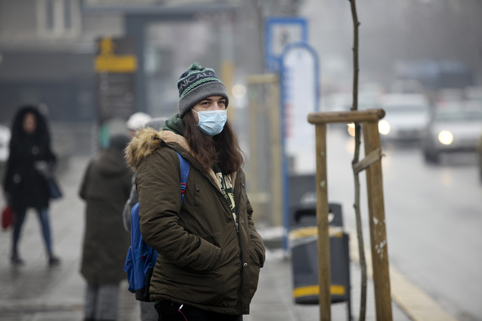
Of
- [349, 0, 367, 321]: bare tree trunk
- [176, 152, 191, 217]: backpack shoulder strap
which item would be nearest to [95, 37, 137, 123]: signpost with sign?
[349, 0, 367, 321]: bare tree trunk

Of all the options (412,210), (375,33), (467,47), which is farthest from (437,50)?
(412,210)

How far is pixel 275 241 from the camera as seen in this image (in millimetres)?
8445

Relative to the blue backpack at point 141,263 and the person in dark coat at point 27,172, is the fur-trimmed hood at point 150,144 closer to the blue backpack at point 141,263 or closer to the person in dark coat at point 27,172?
the blue backpack at point 141,263

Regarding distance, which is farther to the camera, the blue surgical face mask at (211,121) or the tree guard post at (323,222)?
the tree guard post at (323,222)

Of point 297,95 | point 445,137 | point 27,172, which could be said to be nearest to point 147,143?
point 297,95

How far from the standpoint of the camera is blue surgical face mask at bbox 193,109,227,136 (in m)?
2.94

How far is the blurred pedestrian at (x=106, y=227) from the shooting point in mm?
5188

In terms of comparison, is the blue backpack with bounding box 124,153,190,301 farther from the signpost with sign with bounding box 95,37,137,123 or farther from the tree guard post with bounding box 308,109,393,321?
the signpost with sign with bounding box 95,37,137,123

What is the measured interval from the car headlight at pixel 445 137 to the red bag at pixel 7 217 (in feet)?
49.5

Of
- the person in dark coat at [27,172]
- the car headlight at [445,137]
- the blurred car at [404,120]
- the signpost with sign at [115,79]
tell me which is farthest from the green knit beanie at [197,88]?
the blurred car at [404,120]

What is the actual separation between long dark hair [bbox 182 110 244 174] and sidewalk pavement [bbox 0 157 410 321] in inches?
110

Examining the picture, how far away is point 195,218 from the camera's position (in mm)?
2777

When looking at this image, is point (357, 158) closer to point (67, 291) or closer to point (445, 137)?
point (67, 291)

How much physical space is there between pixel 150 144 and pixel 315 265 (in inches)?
88.5
